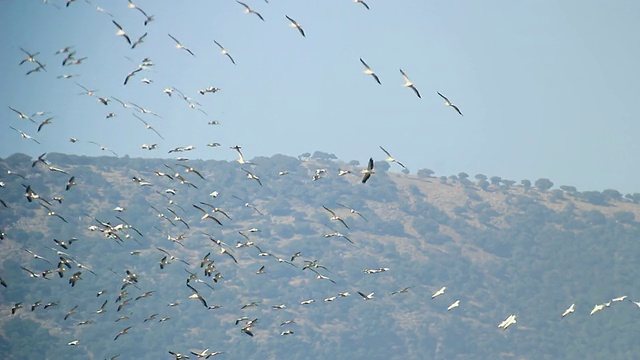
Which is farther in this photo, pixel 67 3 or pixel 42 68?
pixel 42 68

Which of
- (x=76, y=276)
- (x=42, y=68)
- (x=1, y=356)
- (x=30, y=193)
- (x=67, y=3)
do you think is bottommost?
(x=1, y=356)

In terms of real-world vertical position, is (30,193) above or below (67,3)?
below

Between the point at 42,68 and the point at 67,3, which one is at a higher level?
the point at 67,3

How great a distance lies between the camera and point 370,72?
1861 inches

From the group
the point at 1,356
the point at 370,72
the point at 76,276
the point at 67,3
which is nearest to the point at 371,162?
the point at 370,72

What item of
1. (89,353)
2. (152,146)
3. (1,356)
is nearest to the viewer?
(152,146)

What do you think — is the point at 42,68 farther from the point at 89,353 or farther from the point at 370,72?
the point at 89,353

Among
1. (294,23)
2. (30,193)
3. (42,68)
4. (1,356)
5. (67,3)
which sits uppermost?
(294,23)

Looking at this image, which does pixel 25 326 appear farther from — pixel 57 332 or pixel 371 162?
pixel 371 162

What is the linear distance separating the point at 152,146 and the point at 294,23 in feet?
67.9

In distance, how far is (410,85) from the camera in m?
48.0

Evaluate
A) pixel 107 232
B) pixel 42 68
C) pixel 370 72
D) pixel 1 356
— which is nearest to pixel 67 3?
pixel 42 68

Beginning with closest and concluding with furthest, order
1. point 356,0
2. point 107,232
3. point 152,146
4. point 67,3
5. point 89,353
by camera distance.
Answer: point 356,0 < point 67,3 < point 107,232 < point 152,146 < point 89,353

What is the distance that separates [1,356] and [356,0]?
148 metres
